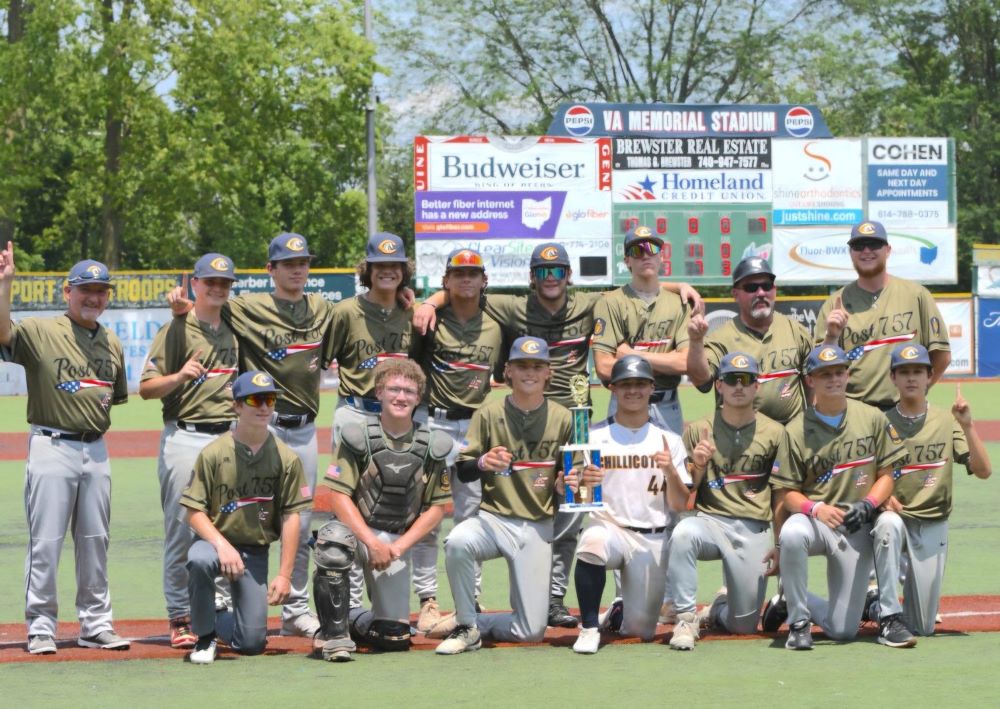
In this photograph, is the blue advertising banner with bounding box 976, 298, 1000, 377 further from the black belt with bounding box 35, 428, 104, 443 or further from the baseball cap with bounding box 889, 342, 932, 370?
the black belt with bounding box 35, 428, 104, 443

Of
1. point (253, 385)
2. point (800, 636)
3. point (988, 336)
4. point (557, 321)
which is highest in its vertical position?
point (988, 336)

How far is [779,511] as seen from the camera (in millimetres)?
7152

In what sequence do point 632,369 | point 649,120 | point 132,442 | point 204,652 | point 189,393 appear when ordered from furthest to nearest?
point 649,120
point 132,442
point 189,393
point 632,369
point 204,652

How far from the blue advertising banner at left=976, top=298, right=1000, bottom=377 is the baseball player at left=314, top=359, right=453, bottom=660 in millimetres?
26806

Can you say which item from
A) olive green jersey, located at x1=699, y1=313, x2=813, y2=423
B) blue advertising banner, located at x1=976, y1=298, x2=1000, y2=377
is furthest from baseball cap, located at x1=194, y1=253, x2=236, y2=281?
blue advertising banner, located at x1=976, y1=298, x2=1000, y2=377

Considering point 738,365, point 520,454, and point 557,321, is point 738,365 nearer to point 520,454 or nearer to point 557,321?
point 520,454

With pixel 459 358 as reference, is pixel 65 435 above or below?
below

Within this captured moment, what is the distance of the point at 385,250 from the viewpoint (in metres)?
7.88

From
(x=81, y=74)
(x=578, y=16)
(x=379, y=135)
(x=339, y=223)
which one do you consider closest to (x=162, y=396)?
(x=81, y=74)

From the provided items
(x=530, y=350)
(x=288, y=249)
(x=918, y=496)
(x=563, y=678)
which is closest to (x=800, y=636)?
(x=918, y=496)

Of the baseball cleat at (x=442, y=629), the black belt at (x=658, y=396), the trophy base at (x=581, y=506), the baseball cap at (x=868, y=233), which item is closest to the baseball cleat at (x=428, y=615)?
the baseball cleat at (x=442, y=629)

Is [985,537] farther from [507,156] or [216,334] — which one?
[507,156]

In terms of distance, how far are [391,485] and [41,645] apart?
1.88 metres

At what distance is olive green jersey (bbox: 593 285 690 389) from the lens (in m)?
7.95
